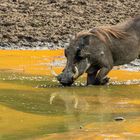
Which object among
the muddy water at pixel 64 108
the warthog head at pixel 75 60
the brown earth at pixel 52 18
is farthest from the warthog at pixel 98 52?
the brown earth at pixel 52 18

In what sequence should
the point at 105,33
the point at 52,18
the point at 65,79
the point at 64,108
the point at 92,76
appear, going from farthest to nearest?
the point at 52,18 → the point at 105,33 → the point at 92,76 → the point at 65,79 → the point at 64,108

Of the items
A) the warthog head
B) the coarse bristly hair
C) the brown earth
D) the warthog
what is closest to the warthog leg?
the warthog

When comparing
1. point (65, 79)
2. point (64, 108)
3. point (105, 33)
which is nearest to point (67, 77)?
point (65, 79)

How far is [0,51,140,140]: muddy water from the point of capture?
759cm

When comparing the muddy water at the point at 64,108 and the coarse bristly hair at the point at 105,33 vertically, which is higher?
the coarse bristly hair at the point at 105,33

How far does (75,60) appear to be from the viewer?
459 inches

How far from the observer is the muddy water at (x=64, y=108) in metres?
7.59

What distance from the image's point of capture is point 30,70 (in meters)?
13.4

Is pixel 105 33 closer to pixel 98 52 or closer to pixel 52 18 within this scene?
pixel 98 52

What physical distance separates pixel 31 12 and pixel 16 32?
1.87 m

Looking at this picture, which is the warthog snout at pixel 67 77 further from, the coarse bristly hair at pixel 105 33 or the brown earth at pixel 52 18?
the brown earth at pixel 52 18

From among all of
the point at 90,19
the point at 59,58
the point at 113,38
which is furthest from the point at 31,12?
the point at 113,38

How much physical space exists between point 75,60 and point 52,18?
24.5 ft

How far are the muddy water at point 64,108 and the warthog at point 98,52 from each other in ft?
0.91
